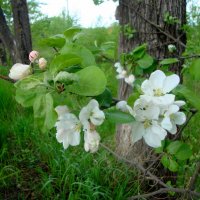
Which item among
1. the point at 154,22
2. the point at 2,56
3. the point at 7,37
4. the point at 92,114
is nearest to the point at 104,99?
the point at 92,114

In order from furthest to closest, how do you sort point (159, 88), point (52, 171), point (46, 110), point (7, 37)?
1. point (7, 37)
2. point (52, 171)
3. point (159, 88)
4. point (46, 110)

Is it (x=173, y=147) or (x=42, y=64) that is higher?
(x=42, y=64)

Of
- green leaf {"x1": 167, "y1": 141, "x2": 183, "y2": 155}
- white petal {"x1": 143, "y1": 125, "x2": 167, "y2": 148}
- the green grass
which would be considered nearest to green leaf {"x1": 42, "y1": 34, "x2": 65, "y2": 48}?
white petal {"x1": 143, "y1": 125, "x2": 167, "y2": 148}

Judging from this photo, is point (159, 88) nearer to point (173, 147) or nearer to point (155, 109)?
point (155, 109)

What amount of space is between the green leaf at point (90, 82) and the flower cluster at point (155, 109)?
90 millimetres

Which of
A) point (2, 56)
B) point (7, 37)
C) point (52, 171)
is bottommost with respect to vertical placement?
point (52, 171)

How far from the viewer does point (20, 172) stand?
7.59ft

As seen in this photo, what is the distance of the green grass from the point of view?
2.06 meters

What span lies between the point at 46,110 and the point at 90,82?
9 cm

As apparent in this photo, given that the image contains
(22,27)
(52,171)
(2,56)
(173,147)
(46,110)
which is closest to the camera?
(46,110)

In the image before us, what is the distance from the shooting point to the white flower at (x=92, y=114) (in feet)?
2.19

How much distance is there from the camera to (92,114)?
0.68 meters

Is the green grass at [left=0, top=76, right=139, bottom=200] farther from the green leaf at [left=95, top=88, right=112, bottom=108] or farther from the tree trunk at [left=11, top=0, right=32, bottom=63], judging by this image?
the green leaf at [left=95, top=88, right=112, bottom=108]

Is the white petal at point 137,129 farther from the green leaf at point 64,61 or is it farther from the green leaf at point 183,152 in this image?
the green leaf at point 183,152
